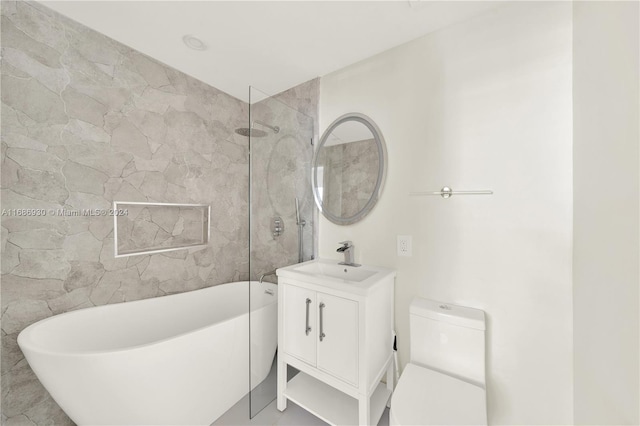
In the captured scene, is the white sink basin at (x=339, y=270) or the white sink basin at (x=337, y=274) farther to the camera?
the white sink basin at (x=339, y=270)

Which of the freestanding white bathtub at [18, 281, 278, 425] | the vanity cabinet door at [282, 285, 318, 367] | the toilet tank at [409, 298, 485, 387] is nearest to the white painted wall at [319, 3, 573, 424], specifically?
the toilet tank at [409, 298, 485, 387]

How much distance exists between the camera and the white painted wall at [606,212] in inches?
27.9

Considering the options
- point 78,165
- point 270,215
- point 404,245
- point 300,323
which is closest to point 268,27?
point 270,215

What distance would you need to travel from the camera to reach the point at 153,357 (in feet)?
3.75

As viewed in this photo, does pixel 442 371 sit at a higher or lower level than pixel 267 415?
higher

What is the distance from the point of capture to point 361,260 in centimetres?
175

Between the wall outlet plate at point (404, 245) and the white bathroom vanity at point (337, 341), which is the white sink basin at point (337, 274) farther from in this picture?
the wall outlet plate at point (404, 245)

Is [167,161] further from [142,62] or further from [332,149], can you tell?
[332,149]

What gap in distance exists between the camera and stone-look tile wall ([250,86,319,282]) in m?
1.53

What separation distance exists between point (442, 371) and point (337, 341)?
0.58m

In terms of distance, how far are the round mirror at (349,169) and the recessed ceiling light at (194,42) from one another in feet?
3.49

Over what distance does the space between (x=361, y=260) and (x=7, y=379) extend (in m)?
2.08

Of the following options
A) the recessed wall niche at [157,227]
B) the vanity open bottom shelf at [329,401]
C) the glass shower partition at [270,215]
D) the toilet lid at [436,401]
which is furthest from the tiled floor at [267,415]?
the recessed wall niche at [157,227]

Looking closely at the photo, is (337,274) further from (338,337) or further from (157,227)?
(157,227)
